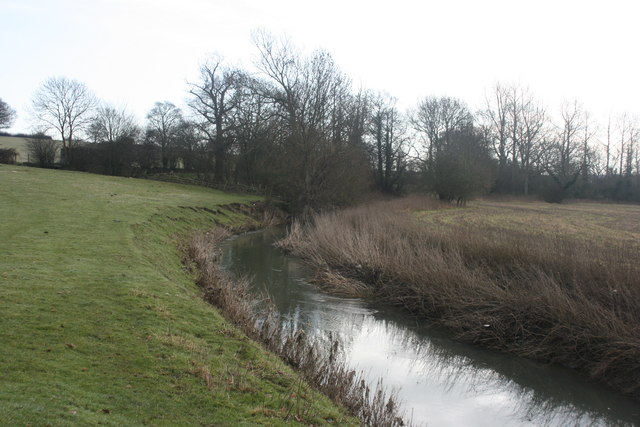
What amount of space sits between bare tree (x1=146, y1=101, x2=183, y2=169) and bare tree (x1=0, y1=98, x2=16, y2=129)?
14733 mm

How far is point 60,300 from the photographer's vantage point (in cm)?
803

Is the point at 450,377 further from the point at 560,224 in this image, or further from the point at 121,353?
the point at 560,224

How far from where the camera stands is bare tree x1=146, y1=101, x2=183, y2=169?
57.3m

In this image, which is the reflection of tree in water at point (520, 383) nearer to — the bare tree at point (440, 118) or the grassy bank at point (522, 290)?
the grassy bank at point (522, 290)

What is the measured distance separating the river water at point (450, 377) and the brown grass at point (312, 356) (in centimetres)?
62

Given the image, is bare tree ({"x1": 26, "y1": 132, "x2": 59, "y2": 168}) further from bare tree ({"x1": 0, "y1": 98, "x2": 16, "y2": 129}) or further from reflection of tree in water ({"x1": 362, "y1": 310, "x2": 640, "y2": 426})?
reflection of tree in water ({"x1": 362, "y1": 310, "x2": 640, "y2": 426})

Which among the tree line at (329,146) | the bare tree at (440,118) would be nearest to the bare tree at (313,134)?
the tree line at (329,146)

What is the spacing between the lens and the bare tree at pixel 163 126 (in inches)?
2255

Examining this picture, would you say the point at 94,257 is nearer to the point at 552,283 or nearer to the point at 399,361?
the point at 399,361

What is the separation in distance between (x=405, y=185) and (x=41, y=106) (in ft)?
137

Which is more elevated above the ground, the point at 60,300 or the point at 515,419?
the point at 60,300

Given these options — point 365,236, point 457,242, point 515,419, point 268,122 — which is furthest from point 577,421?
point 268,122

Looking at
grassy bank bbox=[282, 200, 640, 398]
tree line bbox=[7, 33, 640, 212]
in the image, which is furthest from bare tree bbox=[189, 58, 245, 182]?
grassy bank bbox=[282, 200, 640, 398]

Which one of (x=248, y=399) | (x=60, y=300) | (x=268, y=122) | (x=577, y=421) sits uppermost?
(x=268, y=122)
